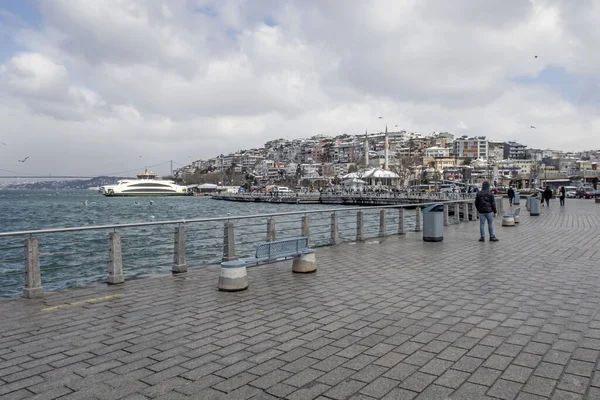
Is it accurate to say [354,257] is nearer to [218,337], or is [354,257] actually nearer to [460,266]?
[460,266]

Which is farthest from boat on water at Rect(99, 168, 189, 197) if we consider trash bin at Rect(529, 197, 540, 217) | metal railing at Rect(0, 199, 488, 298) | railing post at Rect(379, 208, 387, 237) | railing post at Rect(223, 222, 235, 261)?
railing post at Rect(223, 222, 235, 261)

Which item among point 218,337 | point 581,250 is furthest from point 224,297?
point 581,250

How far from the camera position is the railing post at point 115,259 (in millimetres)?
7410

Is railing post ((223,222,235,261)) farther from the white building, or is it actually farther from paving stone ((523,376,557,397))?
the white building

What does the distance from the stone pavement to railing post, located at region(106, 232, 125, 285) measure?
8.1 inches

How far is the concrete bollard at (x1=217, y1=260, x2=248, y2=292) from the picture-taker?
22.8ft

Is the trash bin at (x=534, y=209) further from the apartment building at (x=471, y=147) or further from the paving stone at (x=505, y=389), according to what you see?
the apartment building at (x=471, y=147)

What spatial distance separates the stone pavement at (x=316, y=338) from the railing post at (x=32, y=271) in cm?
23

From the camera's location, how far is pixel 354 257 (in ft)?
34.0

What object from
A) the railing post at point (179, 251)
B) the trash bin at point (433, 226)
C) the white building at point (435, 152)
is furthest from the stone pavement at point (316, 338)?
the white building at point (435, 152)

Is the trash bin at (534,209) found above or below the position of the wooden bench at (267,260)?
below

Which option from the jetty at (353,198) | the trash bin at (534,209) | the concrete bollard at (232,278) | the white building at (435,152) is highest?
the white building at (435,152)

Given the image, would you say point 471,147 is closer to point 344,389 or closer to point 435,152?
point 435,152

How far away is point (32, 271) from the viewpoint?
259 inches
